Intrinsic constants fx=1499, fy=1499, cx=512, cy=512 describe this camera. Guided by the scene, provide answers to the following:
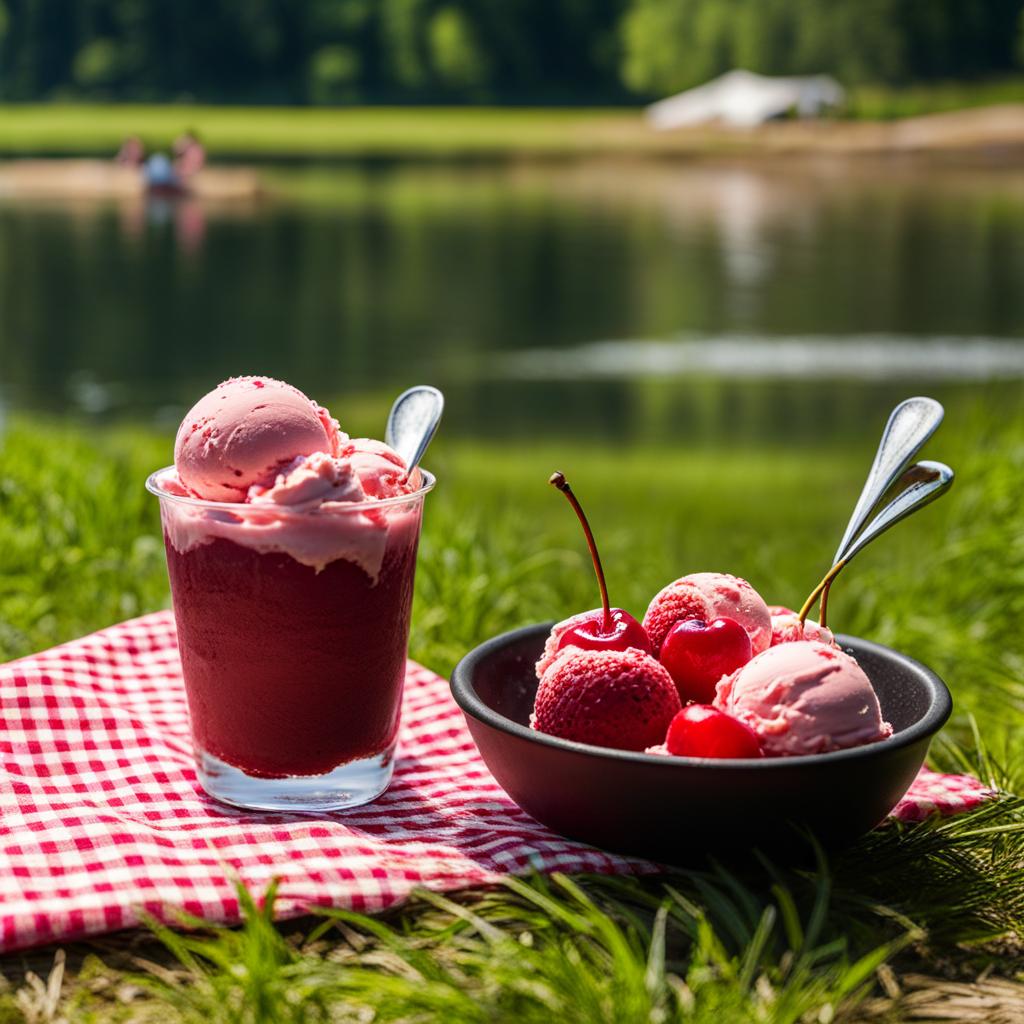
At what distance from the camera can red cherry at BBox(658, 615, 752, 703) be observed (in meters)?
1.64

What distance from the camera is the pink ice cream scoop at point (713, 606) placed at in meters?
1.71

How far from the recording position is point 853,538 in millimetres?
1754

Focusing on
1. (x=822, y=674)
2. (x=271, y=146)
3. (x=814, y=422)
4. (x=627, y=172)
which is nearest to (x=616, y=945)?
(x=822, y=674)

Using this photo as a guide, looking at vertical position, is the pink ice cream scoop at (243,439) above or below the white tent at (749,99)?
above

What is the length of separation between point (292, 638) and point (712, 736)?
476mm

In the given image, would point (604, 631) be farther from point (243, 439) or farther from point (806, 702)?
point (243, 439)

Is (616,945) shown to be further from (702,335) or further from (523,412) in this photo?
(702,335)

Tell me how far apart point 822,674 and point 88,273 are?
17.7 m

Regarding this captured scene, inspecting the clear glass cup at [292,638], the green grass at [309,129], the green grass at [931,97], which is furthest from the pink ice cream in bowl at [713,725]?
the green grass at [309,129]

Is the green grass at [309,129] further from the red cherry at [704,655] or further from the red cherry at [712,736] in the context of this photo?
the red cherry at [712,736]

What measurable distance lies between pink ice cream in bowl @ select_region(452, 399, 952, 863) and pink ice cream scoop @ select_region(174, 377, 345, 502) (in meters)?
0.30

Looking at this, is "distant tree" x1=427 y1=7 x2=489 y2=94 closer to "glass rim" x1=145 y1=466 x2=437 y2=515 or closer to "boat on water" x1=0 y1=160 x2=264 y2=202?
"boat on water" x1=0 y1=160 x2=264 y2=202

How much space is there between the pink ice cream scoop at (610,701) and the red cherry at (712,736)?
5 cm

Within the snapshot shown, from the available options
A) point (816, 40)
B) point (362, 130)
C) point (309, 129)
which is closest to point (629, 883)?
point (816, 40)
